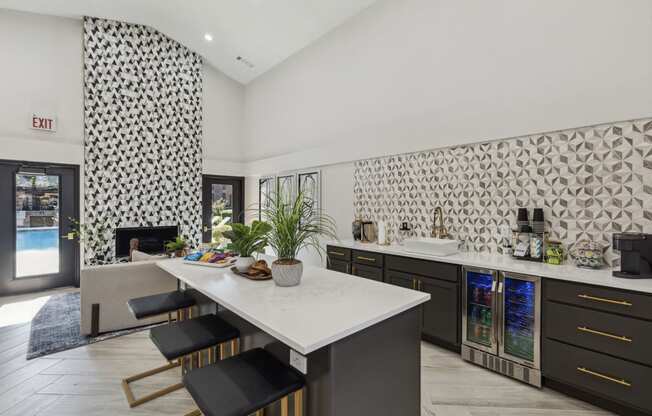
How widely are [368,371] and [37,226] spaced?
19.8ft

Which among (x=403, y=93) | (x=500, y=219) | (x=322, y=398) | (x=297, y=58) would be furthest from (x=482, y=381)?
(x=297, y=58)

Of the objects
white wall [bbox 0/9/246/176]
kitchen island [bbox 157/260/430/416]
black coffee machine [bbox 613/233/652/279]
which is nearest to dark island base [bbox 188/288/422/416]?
kitchen island [bbox 157/260/430/416]

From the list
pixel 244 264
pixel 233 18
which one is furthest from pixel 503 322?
pixel 233 18

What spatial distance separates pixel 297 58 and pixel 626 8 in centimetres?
454

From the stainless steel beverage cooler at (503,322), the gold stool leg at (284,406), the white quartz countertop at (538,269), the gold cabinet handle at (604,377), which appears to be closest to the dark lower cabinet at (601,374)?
the gold cabinet handle at (604,377)

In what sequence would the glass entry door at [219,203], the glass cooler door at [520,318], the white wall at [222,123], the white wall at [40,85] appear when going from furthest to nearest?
the glass entry door at [219,203]
the white wall at [222,123]
the white wall at [40,85]
the glass cooler door at [520,318]

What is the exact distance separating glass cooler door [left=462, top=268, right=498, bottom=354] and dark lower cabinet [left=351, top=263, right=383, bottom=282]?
0.97 meters

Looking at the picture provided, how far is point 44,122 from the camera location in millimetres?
4961

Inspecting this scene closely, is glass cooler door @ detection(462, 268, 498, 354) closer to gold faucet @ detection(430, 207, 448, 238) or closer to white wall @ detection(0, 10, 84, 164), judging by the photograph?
gold faucet @ detection(430, 207, 448, 238)

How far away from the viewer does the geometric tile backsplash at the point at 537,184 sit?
2.43 metres

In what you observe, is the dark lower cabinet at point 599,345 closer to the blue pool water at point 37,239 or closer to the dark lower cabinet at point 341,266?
the dark lower cabinet at point 341,266

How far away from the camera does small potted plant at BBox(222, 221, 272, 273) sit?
220 centimetres

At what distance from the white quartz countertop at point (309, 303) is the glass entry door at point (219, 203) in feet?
15.7

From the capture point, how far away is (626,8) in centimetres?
244
